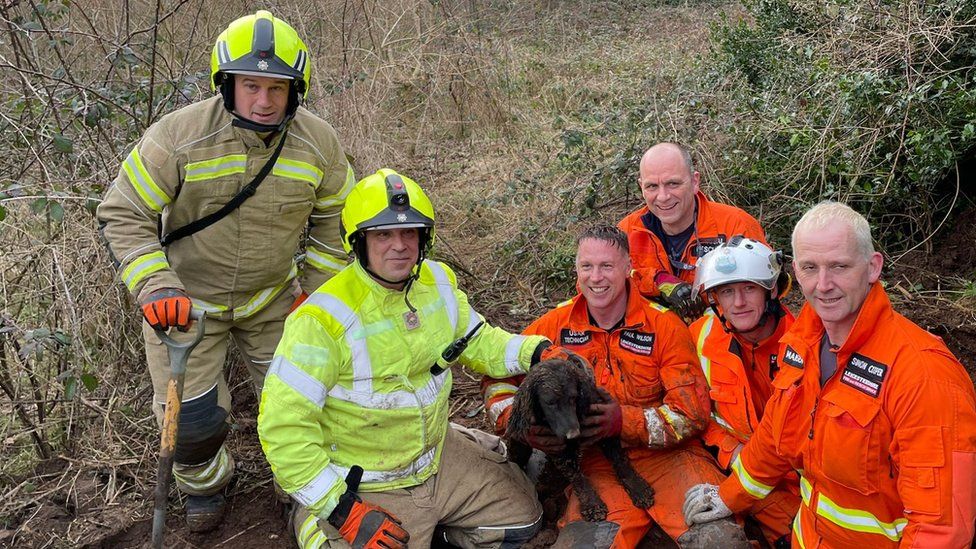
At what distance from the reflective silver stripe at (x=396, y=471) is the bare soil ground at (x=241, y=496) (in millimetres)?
666

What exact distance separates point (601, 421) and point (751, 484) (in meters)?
0.69

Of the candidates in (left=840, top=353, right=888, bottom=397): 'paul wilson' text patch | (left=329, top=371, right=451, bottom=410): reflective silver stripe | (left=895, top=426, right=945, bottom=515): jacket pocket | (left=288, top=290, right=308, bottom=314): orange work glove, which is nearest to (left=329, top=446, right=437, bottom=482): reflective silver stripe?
(left=329, top=371, right=451, bottom=410): reflective silver stripe

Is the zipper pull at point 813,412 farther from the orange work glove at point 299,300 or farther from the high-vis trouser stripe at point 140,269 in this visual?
the high-vis trouser stripe at point 140,269

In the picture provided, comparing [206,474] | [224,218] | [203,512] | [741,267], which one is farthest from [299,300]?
[741,267]

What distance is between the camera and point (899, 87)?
17.9 ft

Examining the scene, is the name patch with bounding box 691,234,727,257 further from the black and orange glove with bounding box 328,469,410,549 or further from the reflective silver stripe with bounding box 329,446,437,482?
the black and orange glove with bounding box 328,469,410,549

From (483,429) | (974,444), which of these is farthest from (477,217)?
(974,444)

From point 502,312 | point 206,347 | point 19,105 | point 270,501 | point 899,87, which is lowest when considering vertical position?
point 270,501

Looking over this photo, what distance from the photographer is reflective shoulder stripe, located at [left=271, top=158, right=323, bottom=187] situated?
154 inches

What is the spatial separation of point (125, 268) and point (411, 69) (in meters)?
5.47

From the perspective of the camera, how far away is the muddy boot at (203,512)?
164 inches

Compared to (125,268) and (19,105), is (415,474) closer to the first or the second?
(125,268)

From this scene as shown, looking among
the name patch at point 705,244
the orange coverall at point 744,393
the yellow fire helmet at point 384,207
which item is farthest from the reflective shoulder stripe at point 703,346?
the yellow fire helmet at point 384,207

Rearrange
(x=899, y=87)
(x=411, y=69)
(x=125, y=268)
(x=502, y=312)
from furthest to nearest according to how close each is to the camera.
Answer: (x=411, y=69) → (x=502, y=312) → (x=899, y=87) → (x=125, y=268)
